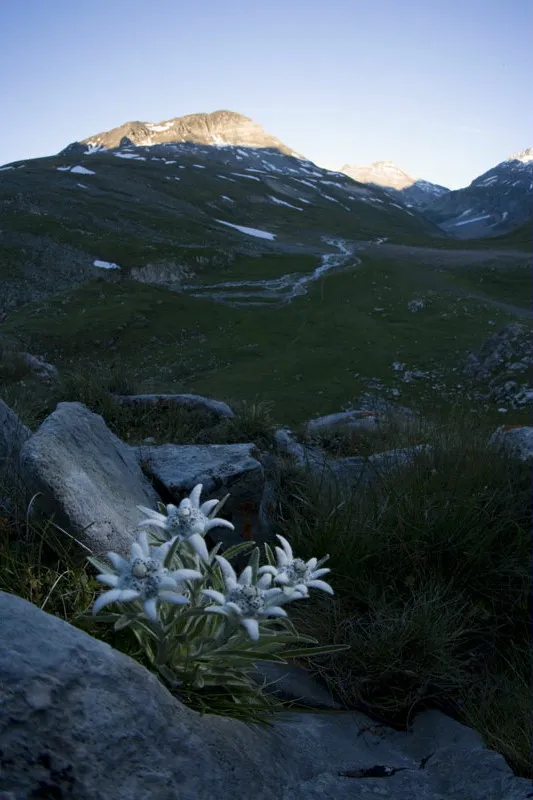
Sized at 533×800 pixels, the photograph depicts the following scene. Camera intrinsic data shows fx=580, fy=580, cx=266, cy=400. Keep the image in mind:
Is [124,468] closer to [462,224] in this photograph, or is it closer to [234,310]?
[234,310]

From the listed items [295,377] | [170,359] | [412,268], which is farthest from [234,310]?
[412,268]

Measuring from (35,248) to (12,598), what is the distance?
4403 cm

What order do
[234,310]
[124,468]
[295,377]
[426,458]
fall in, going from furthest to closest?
[234,310] < [295,377] < [426,458] < [124,468]

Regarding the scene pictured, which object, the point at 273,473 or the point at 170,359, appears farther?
the point at 170,359

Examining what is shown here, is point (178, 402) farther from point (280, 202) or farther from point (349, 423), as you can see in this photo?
point (280, 202)

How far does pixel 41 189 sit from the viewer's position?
6506 centimetres

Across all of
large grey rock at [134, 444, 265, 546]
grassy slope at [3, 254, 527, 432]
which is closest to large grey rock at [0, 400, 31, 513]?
large grey rock at [134, 444, 265, 546]

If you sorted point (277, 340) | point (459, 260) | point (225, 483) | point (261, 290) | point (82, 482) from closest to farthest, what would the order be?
point (82, 482) < point (225, 483) < point (277, 340) < point (261, 290) < point (459, 260)

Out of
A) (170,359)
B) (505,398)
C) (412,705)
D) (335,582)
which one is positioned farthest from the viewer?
(170,359)

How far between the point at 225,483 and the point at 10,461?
172cm

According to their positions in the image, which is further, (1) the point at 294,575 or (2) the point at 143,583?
(1) the point at 294,575

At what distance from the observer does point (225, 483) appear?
4.91m

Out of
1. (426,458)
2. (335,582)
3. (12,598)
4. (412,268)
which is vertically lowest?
(335,582)

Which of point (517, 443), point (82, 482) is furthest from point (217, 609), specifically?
point (517, 443)
